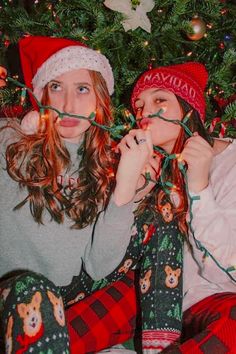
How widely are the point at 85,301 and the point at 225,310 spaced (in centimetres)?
56

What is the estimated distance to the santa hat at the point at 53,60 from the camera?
1.46m

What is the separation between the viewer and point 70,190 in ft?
4.88

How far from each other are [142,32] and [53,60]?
0.51 metres

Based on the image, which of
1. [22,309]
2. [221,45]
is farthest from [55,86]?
[221,45]

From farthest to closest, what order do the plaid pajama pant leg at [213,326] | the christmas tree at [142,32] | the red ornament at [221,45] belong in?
1. the red ornament at [221,45]
2. the christmas tree at [142,32]
3. the plaid pajama pant leg at [213,326]

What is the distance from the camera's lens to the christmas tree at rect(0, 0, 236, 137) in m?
1.71

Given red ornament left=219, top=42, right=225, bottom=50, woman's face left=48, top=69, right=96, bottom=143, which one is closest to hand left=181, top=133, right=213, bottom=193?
woman's face left=48, top=69, right=96, bottom=143

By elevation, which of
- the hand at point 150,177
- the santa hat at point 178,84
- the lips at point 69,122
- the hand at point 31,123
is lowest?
the hand at point 150,177

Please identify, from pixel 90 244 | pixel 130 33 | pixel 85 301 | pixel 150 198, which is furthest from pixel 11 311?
pixel 130 33

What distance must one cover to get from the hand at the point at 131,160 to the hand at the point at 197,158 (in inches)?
5.0

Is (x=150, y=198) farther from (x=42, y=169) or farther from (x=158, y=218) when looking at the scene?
(x=42, y=169)

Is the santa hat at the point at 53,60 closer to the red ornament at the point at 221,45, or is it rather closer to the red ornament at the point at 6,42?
the red ornament at the point at 6,42

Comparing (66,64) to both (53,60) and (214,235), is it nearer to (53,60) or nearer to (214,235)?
(53,60)

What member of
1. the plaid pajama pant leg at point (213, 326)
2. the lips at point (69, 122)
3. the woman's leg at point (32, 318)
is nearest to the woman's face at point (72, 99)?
the lips at point (69, 122)
